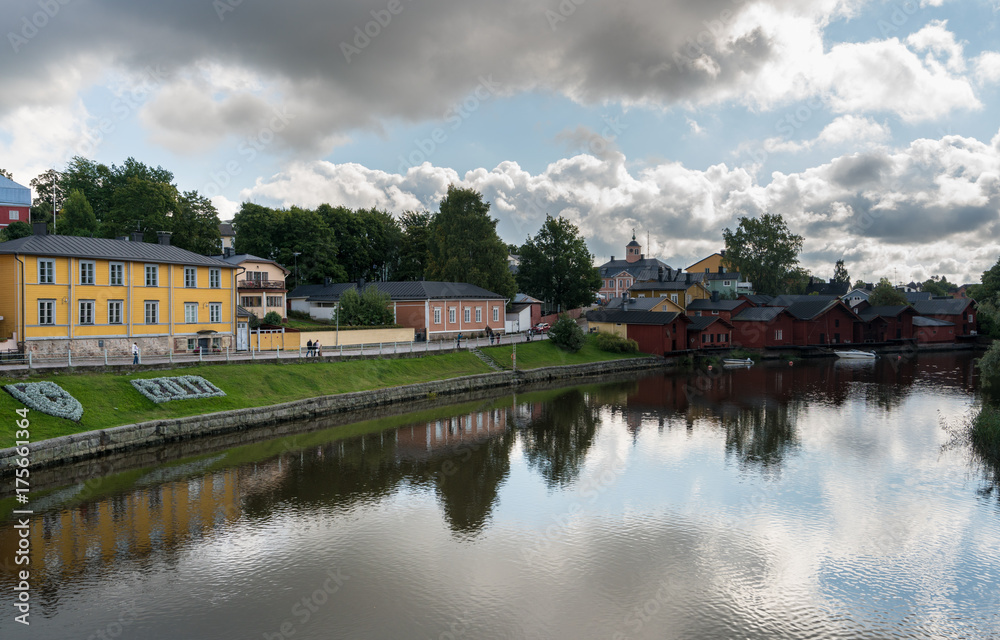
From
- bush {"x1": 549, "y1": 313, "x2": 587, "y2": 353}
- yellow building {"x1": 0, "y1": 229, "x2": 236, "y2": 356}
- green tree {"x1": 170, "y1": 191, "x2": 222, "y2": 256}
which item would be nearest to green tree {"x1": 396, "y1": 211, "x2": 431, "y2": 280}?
green tree {"x1": 170, "y1": 191, "x2": 222, "y2": 256}

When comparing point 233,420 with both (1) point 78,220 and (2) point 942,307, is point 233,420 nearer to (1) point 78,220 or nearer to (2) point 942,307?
(1) point 78,220

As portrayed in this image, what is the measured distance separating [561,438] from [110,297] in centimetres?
2654

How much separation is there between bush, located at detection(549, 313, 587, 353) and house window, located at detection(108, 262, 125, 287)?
111 ft

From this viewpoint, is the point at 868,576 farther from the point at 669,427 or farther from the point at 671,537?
the point at 669,427

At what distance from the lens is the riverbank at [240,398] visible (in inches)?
934

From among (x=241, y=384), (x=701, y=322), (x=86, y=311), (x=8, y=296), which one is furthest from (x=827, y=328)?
(x=8, y=296)

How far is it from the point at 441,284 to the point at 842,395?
33.3m

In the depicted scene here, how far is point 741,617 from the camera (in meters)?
13.0

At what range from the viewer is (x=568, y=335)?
179 feet

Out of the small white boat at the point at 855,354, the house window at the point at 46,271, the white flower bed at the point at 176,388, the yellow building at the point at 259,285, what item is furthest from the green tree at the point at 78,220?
the small white boat at the point at 855,354

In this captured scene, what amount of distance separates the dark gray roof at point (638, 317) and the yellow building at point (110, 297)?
36075mm

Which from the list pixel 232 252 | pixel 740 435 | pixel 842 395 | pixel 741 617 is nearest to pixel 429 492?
pixel 741 617

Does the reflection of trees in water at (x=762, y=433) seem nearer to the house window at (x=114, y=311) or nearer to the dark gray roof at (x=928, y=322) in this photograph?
the house window at (x=114, y=311)

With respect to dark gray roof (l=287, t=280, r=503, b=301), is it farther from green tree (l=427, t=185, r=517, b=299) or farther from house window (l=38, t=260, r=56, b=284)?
house window (l=38, t=260, r=56, b=284)
